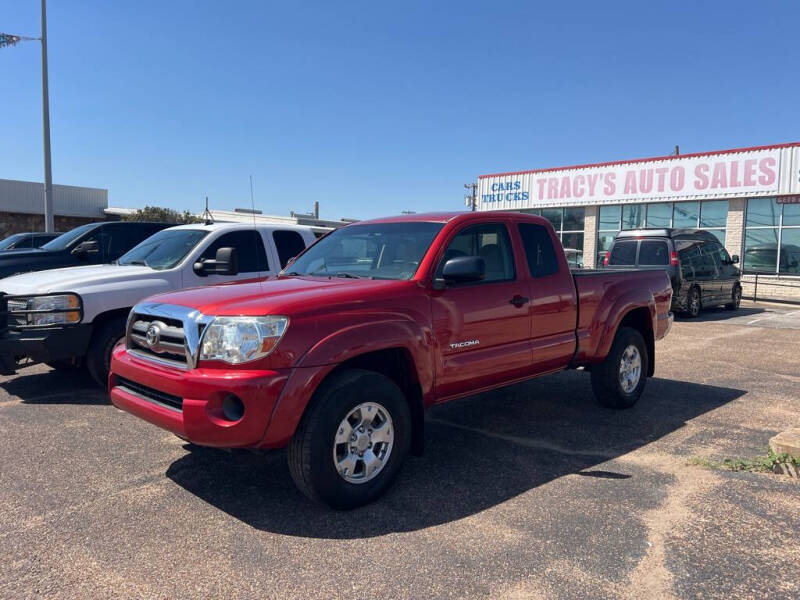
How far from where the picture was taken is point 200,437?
3.43 meters

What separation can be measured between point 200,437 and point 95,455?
1.73m

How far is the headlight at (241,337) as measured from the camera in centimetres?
342

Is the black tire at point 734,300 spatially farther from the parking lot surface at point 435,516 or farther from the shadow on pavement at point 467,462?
the parking lot surface at point 435,516

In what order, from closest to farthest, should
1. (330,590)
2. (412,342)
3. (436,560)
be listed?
(330,590), (436,560), (412,342)

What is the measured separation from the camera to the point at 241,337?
3441 mm

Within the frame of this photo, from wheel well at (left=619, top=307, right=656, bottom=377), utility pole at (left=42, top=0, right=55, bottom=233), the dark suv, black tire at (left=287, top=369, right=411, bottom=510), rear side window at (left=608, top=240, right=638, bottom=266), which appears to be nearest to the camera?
black tire at (left=287, top=369, right=411, bottom=510)

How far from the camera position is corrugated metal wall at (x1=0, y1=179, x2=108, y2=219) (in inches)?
1371

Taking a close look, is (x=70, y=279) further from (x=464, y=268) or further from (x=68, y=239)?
(x=464, y=268)

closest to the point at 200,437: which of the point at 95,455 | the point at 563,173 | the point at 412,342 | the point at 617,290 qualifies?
the point at 412,342

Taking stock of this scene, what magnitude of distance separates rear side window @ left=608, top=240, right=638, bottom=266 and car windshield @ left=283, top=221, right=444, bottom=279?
10.4 m

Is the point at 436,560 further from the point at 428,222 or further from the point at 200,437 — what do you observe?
the point at 428,222

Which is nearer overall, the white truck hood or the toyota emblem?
the toyota emblem

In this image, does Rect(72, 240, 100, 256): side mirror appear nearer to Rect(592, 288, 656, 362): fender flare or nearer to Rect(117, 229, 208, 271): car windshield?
Rect(117, 229, 208, 271): car windshield

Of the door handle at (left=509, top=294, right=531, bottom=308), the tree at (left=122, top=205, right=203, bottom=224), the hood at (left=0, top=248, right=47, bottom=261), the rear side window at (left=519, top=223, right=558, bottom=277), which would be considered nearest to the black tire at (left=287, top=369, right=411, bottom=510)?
the door handle at (left=509, top=294, right=531, bottom=308)
